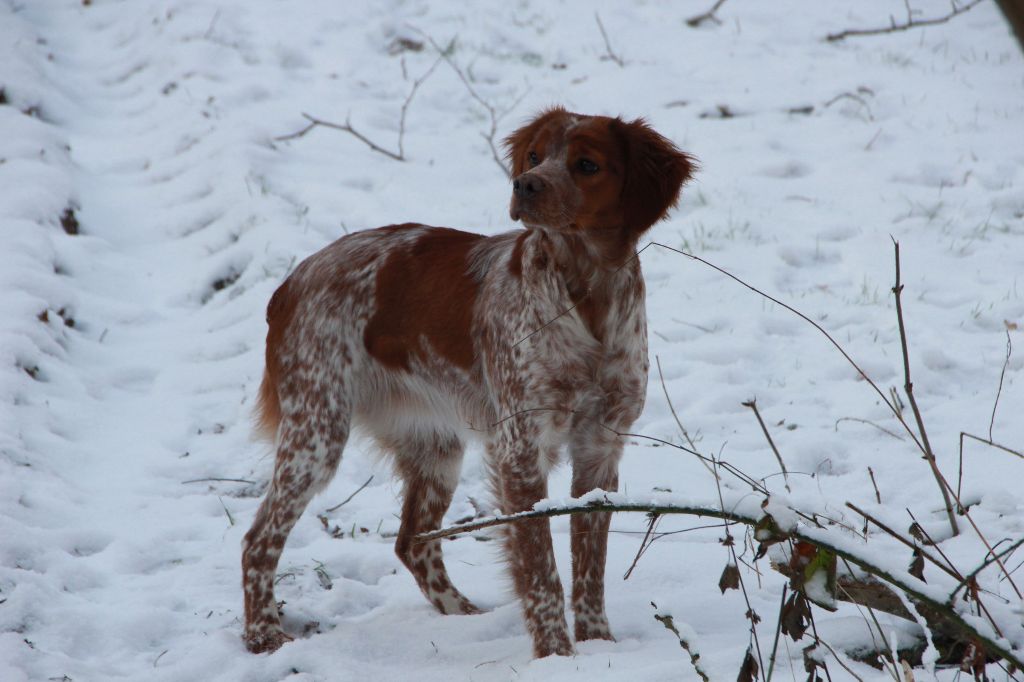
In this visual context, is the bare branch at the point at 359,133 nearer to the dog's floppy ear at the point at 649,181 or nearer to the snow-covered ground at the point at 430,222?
the snow-covered ground at the point at 430,222

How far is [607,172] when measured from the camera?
3.19 m

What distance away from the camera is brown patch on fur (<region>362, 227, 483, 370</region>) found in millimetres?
3580

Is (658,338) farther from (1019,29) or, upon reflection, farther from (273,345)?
(1019,29)

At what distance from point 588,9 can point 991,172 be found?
451 centimetres

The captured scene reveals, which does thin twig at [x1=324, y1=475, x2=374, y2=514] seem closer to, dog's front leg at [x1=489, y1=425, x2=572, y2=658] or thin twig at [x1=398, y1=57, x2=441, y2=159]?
dog's front leg at [x1=489, y1=425, x2=572, y2=658]

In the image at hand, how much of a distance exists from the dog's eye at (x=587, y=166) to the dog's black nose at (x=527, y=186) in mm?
214

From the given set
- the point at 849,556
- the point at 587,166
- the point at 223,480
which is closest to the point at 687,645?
the point at 849,556

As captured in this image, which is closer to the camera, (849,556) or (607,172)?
(849,556)

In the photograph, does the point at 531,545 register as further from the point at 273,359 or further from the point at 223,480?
the point at 223,480

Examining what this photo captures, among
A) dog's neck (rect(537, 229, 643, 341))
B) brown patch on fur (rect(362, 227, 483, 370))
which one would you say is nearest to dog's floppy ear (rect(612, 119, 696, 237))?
dog's neck (rect(537, 229, 643, 341))

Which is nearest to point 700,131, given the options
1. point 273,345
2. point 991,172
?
point 991,172

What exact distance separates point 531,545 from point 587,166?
3.80 feet

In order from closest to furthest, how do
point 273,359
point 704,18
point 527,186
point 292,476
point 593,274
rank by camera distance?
point 527,186 → point 593,274 → point 292,476 → point 273,359 → point 704,18

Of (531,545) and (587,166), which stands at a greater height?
(587,166)
